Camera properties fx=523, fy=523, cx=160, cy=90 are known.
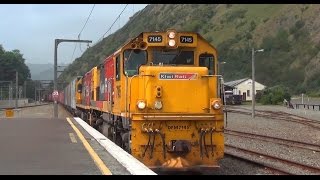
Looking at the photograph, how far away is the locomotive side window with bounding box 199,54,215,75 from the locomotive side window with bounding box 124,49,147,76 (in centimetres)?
151

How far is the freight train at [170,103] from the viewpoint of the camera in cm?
1253

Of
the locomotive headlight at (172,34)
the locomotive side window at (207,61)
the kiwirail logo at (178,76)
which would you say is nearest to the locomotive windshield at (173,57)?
the locomotive side window at (207,61)

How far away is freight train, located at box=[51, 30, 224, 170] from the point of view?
12.5m

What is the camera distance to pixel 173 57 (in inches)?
541

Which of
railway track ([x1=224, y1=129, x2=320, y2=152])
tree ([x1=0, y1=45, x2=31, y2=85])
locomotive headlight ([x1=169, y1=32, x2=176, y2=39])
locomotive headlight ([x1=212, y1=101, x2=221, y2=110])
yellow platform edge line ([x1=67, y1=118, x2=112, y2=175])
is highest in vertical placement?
tree ([x1=0, y1=45, x2=31, y2=85])

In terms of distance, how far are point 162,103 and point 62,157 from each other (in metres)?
2.73

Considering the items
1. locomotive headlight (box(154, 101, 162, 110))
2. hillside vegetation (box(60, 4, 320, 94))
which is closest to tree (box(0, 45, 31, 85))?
hillside vegetation (box(60, 4, 320, 94))

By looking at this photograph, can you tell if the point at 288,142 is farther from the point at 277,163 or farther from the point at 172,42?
the point at 172,42

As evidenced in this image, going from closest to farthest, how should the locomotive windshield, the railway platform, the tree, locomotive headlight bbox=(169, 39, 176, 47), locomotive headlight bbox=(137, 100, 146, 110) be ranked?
the railway platform → locomotive headlight bbox=(137, 100, 146, 110) → locomotive headlight bbox=(169, 39, 176, 47) → the locomotive windshield → the tree

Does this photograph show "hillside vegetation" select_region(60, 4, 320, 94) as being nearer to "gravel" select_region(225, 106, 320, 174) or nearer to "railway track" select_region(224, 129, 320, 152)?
"gravel" select_region(225, 106, 320, 174)

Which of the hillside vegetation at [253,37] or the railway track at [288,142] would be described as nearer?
the railway track at [288,142]

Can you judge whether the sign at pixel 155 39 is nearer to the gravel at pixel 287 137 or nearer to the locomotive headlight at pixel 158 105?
the locomotive headlight at pixel 158 105

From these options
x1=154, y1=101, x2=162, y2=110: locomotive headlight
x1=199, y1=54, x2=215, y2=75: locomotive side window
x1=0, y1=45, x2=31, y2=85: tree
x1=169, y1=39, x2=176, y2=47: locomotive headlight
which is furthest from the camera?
x1=0, y1=45, x2=31, y2=85: tree

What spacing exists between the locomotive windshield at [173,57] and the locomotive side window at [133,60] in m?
0.32
